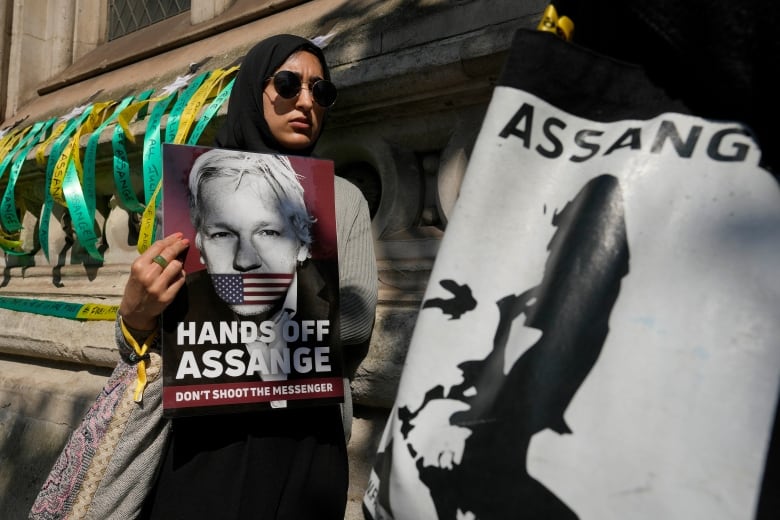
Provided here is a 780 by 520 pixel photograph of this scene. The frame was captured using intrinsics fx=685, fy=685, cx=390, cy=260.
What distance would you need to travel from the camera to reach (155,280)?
144cm

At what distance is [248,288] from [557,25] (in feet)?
2.82

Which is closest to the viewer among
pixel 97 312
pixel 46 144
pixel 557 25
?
pixel 557 25

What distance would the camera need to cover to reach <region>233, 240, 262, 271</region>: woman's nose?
4.96 ft

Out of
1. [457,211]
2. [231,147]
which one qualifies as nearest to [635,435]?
[457,211]

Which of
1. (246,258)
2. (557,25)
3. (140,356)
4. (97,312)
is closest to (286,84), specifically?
(246,258)

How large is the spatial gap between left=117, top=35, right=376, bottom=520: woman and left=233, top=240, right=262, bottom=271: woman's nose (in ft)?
0.38

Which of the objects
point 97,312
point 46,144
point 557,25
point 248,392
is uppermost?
point 46,144

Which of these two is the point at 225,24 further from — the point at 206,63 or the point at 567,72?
the point at 567,72

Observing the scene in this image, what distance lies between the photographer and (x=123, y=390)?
1564 millimetres

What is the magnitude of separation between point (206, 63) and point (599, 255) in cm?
289

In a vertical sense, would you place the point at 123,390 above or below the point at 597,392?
above

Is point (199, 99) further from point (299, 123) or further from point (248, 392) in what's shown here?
point (248, 392)

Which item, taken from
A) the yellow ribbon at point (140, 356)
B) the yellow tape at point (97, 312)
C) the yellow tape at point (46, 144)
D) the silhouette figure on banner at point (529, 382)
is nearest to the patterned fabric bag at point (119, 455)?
the yellow ribbon at point (140, 356)

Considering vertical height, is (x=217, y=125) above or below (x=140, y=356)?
above
